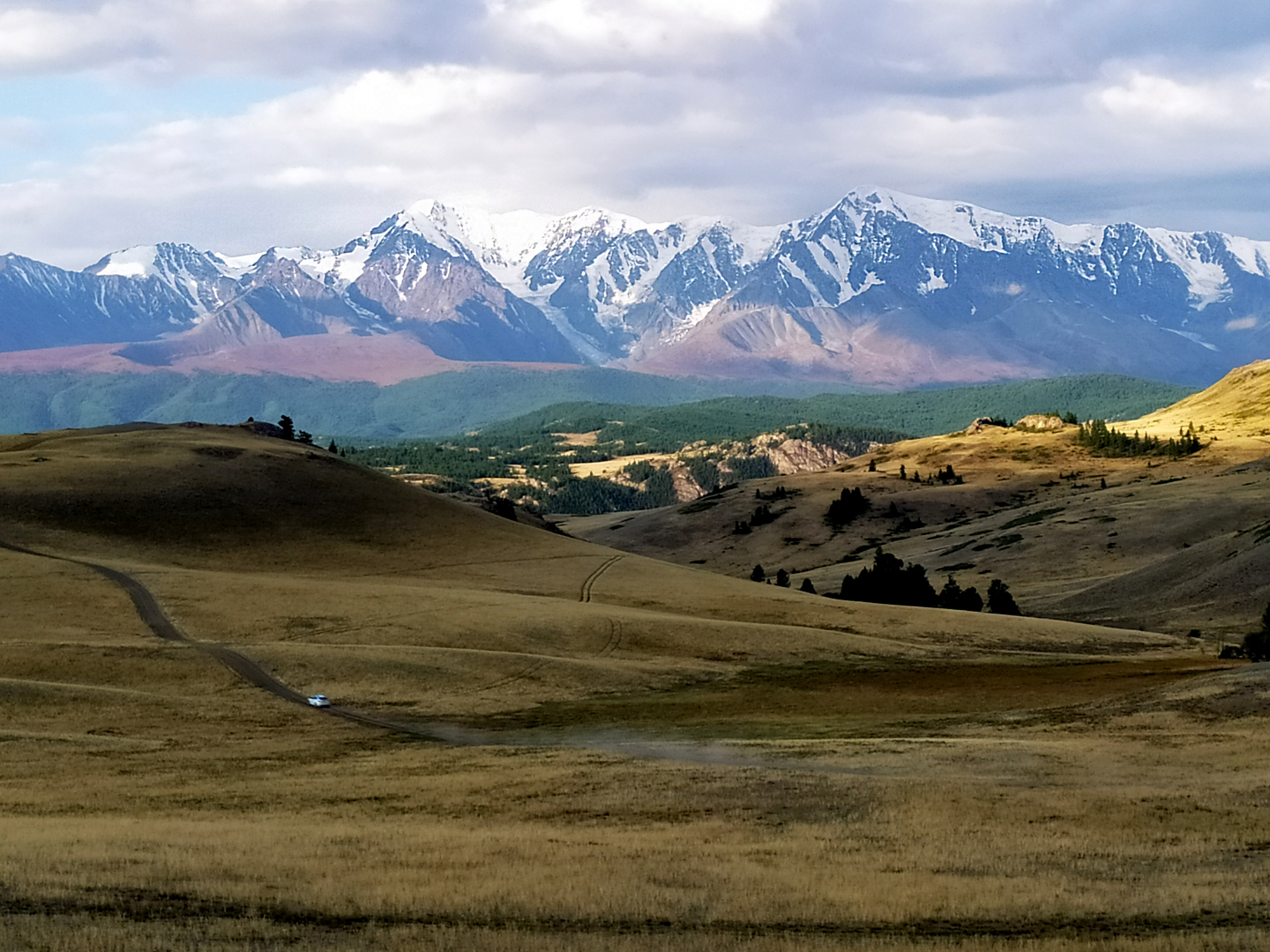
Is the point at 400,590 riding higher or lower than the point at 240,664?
higher

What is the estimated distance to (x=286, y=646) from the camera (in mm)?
81312

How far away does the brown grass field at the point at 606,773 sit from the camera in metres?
27.3

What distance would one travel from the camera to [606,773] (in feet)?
153

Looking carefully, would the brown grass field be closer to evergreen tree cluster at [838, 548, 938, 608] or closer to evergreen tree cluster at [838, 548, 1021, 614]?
evergreen tree cluster at [838, 548, 1021, 614]

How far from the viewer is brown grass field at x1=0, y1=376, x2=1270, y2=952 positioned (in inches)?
1073

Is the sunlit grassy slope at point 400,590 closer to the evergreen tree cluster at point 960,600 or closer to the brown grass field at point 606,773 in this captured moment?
the brown grass field at point 606,773

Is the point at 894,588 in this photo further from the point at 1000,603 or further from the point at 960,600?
the point at 1000,603

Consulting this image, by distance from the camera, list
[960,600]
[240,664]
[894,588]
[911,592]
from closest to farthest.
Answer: [240,664] < [960,600] < [911,592] < [894,588]

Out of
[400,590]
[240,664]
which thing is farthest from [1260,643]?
[400,590]

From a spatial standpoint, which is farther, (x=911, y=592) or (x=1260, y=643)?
(x=911, y=592)

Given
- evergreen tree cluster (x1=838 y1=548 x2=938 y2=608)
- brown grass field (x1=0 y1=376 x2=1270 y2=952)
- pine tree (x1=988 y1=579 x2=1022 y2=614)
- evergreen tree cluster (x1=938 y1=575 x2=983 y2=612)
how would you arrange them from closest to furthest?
brown grass field (x1=0 y1=376 x2=1270 y2=952) < pine tree (x1=988 y1=579 x2=1022 y2=614) < evergreen tree cluster (x1=938 y1=575 x2=983 y2=612) < evergreen tree cluster (x1=838 y1=548 x2=938 y2=608)

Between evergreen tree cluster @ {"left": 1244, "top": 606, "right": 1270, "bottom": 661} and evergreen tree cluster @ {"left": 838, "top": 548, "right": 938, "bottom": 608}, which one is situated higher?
evergreen tree cluster @ {"left": 1244, "top": 606, "right": 1270, "bottom": 661}

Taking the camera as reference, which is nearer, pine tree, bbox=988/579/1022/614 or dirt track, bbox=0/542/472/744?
dirt track, bbox=0/542/472/744

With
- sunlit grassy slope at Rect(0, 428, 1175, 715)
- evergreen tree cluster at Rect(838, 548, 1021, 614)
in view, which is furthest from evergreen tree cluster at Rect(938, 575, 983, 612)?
sunlit grassy slope at Rect(0, 428, 1175, 715)
